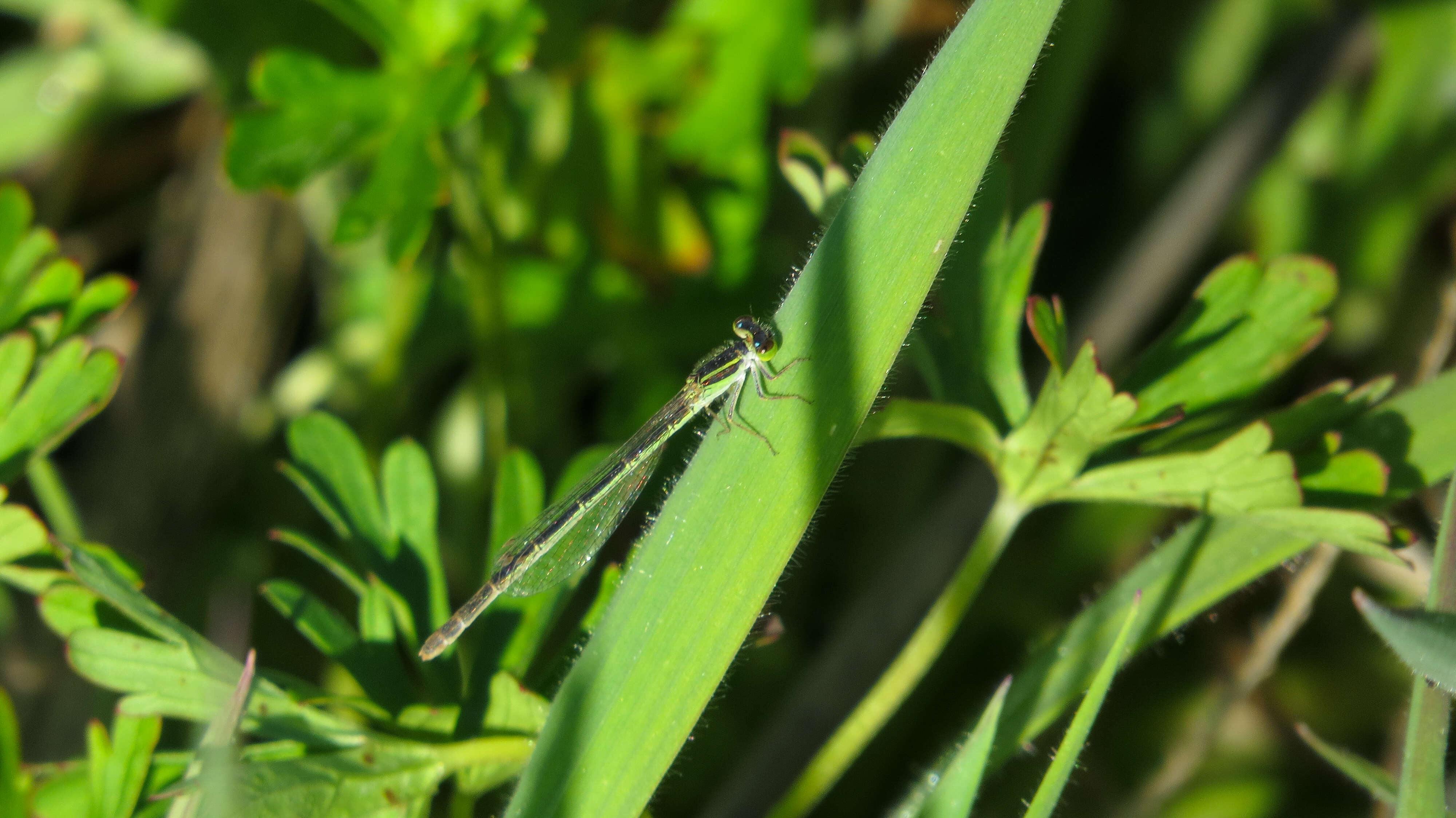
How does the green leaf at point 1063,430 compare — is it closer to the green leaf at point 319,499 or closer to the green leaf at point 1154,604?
the green leaf at point 1154,604

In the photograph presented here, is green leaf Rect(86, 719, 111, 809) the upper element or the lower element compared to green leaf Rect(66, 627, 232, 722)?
lower

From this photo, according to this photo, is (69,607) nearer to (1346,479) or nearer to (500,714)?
(500,714)

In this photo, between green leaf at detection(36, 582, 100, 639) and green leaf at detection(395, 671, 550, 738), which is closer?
green leaf at detection(395, 671, 550, 738)

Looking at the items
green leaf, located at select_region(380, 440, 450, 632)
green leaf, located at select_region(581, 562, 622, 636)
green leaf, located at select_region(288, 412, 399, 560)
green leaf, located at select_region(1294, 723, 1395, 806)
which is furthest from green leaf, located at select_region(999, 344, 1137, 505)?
green leaf, located at select_region(288, 412, 399, 560)

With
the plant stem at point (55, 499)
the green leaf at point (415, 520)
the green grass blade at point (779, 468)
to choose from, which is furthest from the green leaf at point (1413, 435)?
the plant stem at point (55, 499)

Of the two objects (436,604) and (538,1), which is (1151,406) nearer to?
(436,604)

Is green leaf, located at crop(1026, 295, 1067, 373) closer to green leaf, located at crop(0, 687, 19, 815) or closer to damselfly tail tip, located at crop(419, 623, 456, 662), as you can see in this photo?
damselfly tail tip, located at crop(419, 623, 456, 662)

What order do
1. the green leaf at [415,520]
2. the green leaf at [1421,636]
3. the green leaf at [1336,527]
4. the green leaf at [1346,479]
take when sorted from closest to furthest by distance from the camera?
the green leaf at [1421,636], the green leaf at [1336,527], the green leaf at [1346,479], the green leaf at [415,520]
